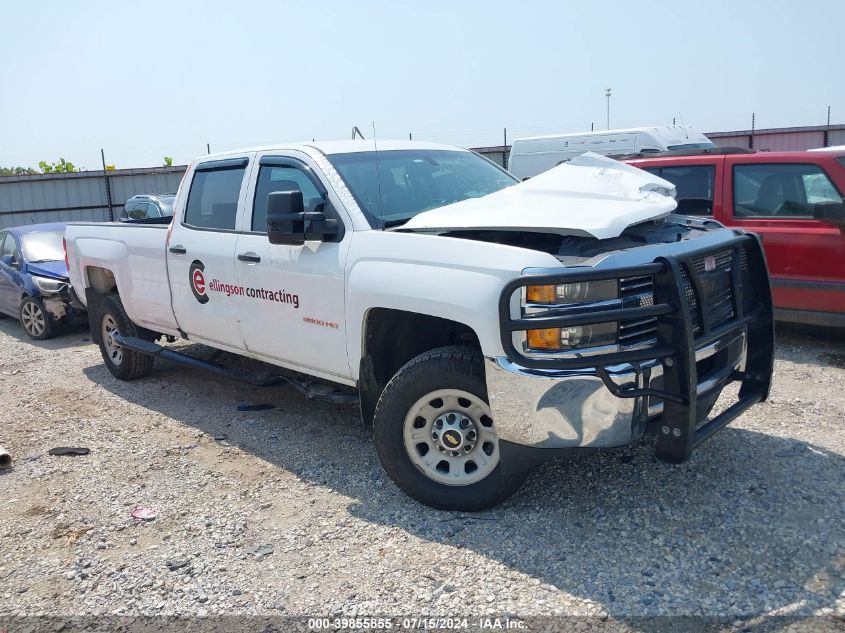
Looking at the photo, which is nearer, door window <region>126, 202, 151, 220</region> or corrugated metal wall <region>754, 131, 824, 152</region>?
door window <region>126, 202, 151, 220</region>

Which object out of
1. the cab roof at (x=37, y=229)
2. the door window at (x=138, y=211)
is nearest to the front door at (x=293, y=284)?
the cab roof at (x=37, y=229)

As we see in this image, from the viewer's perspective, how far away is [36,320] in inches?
370

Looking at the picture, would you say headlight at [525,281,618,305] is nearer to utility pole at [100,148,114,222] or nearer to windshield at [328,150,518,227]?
windshield at [328,150,518,227]

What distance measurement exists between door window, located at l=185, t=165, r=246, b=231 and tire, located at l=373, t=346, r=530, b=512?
2.06 meters

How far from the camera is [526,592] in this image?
326cm

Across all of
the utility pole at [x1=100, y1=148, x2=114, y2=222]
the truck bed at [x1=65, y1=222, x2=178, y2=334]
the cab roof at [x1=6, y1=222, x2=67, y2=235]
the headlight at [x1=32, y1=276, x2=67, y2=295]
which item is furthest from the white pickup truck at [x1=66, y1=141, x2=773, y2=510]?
the utility pole at [x1=100, y1=148, x2=114, y2=222]

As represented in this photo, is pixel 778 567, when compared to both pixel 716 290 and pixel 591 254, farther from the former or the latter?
pixel 591 254

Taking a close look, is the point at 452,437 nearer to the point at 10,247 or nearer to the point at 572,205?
the point at 572,205

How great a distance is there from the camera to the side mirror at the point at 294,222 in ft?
14.1

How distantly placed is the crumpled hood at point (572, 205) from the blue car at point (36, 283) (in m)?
6.23

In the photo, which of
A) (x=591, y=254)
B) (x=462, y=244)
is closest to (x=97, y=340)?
(x=462, y=244)

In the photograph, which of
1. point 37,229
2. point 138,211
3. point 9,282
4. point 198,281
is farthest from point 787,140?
point 198,281

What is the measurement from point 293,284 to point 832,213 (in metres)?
4.82

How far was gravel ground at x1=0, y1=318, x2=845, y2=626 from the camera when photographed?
3.26 m
